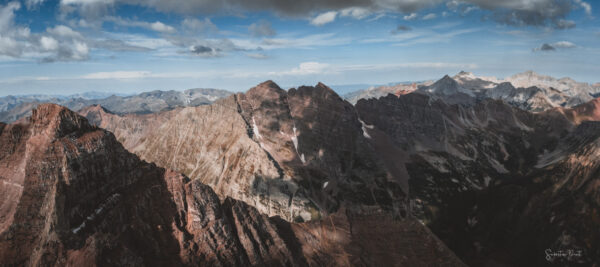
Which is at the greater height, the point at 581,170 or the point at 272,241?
the point at 272,241

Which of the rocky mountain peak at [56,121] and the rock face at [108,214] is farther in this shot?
the rocky mountain peak at [56,121]

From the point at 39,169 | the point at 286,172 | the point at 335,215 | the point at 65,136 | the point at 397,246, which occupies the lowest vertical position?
the point at 286,172

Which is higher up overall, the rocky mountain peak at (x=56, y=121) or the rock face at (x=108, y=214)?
the rocky mountain peak at (x=56, y=121)

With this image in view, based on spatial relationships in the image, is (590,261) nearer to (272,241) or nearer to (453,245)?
(453,245)

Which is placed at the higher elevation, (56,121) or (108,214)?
(56,121)

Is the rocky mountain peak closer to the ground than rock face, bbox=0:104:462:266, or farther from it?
farther from it

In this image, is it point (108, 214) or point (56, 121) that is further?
point (56, 121)

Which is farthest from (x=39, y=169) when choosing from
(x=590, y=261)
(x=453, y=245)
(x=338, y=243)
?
(x=453, y=245)

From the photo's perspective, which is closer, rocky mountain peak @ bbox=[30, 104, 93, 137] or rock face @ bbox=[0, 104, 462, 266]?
rock face @ bbox=[0, 104, 462, 266]
